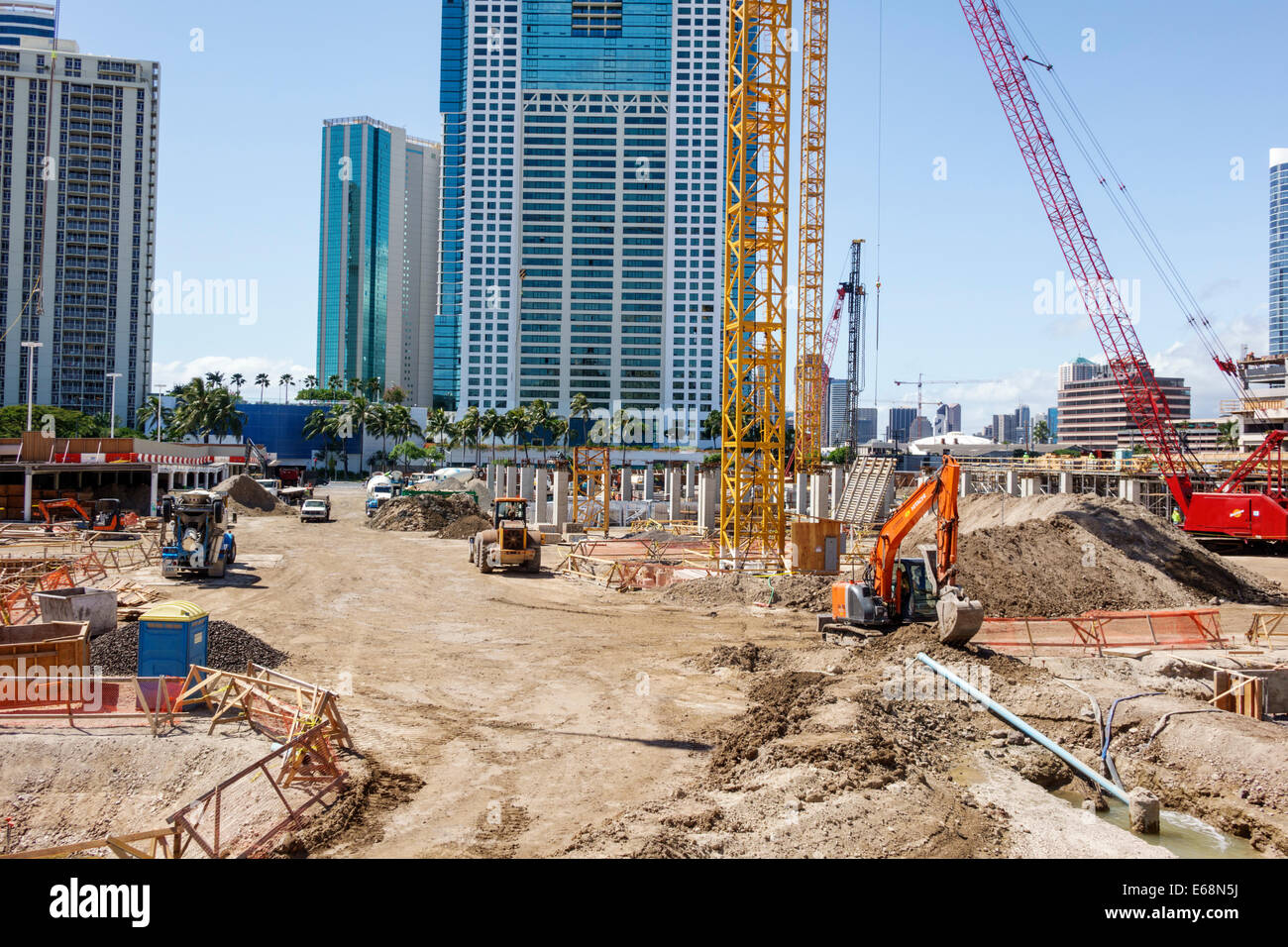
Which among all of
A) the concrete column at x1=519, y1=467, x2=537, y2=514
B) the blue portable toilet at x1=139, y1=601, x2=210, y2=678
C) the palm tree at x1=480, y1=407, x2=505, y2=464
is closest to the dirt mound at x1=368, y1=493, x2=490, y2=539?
the concrete column at x1=519, y1=467, x2=537, y2=514

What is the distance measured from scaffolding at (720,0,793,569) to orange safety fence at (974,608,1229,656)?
45.9 ft

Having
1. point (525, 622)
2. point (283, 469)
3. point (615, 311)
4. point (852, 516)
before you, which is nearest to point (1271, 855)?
point (525, 622)

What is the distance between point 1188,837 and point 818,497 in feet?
147

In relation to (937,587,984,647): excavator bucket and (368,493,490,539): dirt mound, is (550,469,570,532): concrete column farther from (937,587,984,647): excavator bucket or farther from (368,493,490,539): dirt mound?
(937,587,984,647): excavator bucket

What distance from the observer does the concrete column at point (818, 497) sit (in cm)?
5594

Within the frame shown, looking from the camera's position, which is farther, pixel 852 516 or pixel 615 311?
pixel 615 311

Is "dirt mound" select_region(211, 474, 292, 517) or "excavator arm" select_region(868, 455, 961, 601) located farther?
"dirt mound" select_region(211, 474, 292, 517)

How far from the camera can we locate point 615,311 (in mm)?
159250

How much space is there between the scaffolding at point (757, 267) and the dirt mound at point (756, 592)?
19.9ft

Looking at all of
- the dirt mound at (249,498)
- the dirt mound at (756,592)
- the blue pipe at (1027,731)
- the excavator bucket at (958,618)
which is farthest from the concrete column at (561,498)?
the blue pipe at (1027,731)

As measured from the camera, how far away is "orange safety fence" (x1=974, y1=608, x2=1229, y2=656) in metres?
21.3
